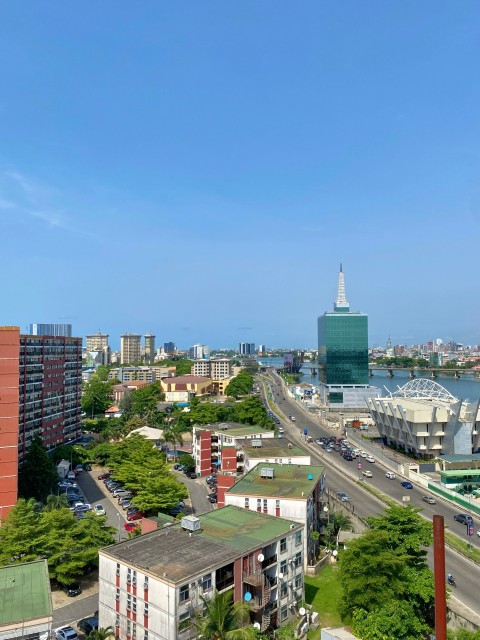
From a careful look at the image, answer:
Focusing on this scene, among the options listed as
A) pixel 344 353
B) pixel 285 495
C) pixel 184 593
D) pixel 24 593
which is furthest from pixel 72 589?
pixel 344 353

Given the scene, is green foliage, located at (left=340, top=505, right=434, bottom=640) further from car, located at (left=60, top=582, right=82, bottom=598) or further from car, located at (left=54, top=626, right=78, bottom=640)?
car, located at (left=60, top=582, right=82, bottom=598)

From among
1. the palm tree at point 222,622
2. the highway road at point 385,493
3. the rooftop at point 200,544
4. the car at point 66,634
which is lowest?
the highway road at point 385,493

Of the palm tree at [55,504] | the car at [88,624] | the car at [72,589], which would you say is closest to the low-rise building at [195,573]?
the car at [88,624]

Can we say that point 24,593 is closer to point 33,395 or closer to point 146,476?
point 146,476

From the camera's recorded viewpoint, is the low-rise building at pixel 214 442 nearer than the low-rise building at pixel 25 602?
No

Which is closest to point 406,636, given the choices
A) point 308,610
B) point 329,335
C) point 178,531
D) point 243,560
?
point 308,610

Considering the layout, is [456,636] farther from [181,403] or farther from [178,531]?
[181,403]

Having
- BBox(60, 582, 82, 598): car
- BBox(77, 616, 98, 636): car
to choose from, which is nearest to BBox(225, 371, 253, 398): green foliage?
BBox(60, 582, 82, 598): car

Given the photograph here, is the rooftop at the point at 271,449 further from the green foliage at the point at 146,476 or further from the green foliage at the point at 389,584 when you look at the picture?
the green foliage at the point at 389,584
